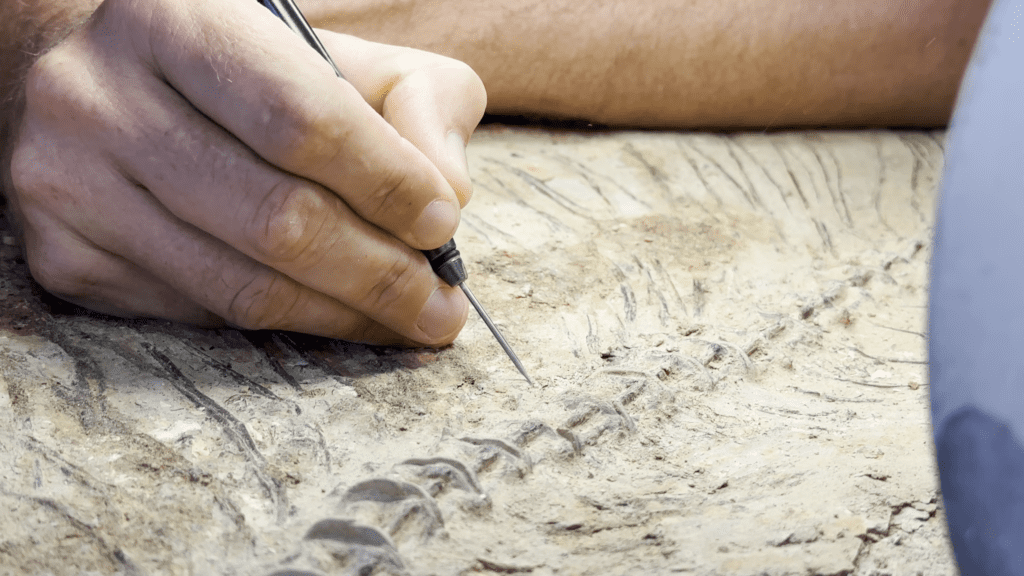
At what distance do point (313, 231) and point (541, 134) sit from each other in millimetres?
981

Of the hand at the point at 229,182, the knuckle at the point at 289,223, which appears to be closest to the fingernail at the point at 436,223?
the hand at the point at 229,182

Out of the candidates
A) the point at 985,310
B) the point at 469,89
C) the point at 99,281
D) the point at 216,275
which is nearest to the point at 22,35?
the point at 99,281

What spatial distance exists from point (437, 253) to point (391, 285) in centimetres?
8

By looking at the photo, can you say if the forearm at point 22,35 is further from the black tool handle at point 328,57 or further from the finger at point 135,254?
the black tool handle at point 328,57

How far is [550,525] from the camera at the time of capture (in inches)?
31.3

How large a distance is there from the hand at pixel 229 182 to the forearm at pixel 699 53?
2.36ft

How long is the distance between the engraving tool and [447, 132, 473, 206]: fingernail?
7cm

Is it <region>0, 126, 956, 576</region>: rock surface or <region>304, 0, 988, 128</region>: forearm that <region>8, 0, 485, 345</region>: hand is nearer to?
<region>0, 126, 956, 576</region>: rock surface

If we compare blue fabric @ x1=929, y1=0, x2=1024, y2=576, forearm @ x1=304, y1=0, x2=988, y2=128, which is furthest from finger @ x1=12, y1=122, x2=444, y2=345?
forearm @ x1=304, y1=0, x2=988, y2=128

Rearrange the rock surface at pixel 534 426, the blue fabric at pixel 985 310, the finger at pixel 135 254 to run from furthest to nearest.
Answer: the finger at pixel 135 254, the rock surface at pixel 534 426, the blue fabric at pixel 985 310

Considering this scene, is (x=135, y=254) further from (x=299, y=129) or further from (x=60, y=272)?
(x=299, y=129)

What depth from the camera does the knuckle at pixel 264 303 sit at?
0.98 m

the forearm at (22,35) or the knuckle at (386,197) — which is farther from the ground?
the forearm at (22,35)

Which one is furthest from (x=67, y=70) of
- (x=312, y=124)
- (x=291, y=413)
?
(x=291, y=413)
